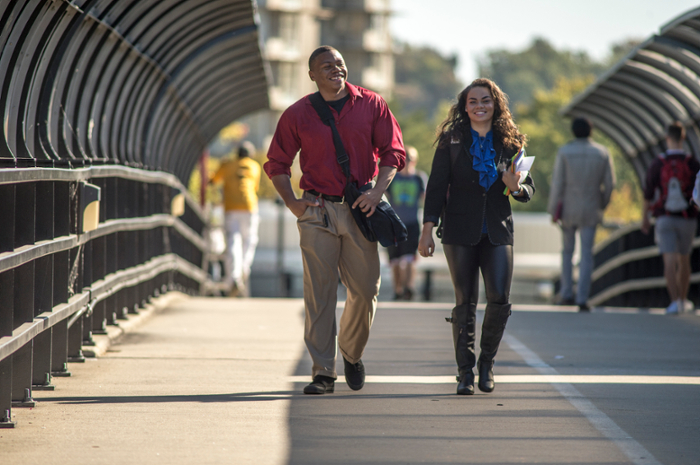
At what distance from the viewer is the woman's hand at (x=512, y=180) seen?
5.79 m

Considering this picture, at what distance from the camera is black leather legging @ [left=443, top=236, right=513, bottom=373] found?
593 centimetres

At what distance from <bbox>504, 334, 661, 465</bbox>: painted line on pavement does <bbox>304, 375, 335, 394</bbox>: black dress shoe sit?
1.32 metres

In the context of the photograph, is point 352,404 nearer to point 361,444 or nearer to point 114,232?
point 361,444

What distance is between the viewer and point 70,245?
5.89 metres

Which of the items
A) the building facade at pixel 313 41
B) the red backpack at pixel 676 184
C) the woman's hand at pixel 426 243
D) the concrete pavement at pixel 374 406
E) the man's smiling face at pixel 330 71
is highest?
the building facade at pixel 313 41

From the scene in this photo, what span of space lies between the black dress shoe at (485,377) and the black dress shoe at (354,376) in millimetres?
684

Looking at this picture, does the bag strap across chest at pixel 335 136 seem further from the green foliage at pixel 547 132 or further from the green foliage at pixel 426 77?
the green foliage at pixel 426 77

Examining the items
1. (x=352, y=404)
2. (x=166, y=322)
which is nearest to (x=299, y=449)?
(x=352, y=404)

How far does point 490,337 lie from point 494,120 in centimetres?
128

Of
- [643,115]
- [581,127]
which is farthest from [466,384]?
[643,115]

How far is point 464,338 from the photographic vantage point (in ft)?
19.6

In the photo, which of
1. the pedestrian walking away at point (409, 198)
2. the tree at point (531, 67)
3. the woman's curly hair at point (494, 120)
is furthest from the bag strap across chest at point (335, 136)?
the tree at point (531, 67)

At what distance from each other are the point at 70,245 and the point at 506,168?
8.29ft

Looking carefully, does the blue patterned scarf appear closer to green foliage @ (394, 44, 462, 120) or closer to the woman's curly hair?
the woman's curly hair
